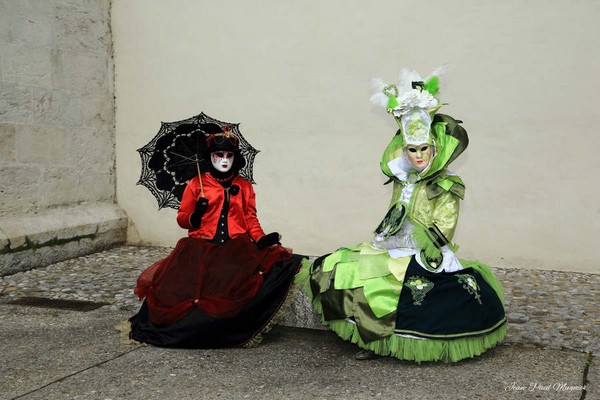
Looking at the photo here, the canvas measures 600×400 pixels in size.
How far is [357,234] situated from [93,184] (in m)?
3.06

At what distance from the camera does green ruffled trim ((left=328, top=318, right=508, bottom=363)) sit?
3.60 meters

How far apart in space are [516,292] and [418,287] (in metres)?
2.30

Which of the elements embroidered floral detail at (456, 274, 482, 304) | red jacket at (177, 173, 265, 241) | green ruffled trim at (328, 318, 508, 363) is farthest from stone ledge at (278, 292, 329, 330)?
embroidered floral detail at (456, 274, 482, 304)

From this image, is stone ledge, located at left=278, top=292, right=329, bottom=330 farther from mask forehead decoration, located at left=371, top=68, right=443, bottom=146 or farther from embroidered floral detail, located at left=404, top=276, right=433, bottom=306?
mask forehead decoration, located at left=371, top=68, right=443, bottom=146

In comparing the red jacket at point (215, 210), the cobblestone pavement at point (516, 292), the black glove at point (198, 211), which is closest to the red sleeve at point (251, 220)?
the red jacket at point (215, 210)

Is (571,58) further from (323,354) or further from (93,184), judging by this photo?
(93,184)

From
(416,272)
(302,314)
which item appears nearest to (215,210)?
(302,314)

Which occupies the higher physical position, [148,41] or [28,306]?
[148,41]

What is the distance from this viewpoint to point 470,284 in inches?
146

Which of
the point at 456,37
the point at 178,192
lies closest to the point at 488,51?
the point at 456,37

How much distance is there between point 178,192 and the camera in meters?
4.68

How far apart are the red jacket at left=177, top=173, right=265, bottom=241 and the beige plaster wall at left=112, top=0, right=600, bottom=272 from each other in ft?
9.11

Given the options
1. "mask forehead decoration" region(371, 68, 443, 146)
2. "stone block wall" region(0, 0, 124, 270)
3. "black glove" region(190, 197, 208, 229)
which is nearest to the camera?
"mask forehead decoration" region(371, 68, 443, 146)

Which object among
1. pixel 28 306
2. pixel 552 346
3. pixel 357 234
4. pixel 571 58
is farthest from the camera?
pixel 357 234
